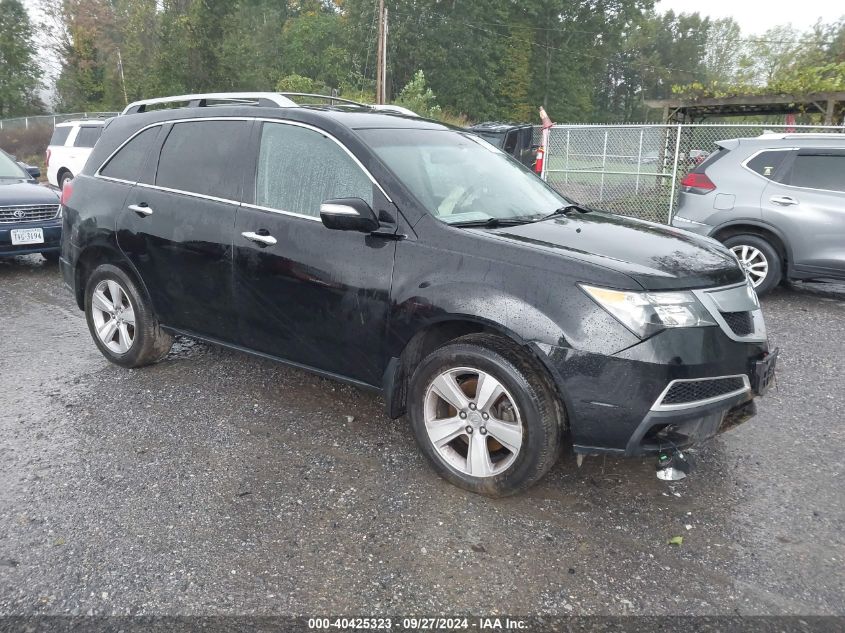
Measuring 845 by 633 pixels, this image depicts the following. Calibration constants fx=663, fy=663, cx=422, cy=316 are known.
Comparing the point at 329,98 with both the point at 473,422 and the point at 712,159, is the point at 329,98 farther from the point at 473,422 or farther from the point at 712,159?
the point at 712,159

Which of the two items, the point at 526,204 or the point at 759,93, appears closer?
the point at 526,204

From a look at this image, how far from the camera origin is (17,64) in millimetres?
51062

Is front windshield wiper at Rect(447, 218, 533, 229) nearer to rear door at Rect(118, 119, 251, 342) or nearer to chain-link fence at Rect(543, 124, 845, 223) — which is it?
rear door at Rect(118, 119, 251, 342)

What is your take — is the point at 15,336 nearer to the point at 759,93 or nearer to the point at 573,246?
the point at 573,246

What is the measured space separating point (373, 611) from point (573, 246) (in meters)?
1.80

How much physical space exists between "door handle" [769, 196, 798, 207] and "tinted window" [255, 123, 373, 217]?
5443 mm

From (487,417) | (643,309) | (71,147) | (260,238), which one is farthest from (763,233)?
(71,147)

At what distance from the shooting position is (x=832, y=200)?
6.79 metres

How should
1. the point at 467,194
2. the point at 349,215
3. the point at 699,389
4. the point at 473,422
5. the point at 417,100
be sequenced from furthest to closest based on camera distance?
the point at 417,100, the point at 467,194, the point at 349,215, the point at 473,422, the point at 699,389

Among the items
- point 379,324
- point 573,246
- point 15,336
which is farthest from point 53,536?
point 15,336

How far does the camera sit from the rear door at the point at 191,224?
13.1 ft

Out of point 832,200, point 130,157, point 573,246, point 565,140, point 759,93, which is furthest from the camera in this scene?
point 565,140

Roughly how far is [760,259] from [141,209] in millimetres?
6243

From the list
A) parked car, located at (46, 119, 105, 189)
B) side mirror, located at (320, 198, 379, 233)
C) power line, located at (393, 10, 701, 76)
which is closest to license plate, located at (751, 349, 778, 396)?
side mirror, located at (320, 198, 379, 233)
